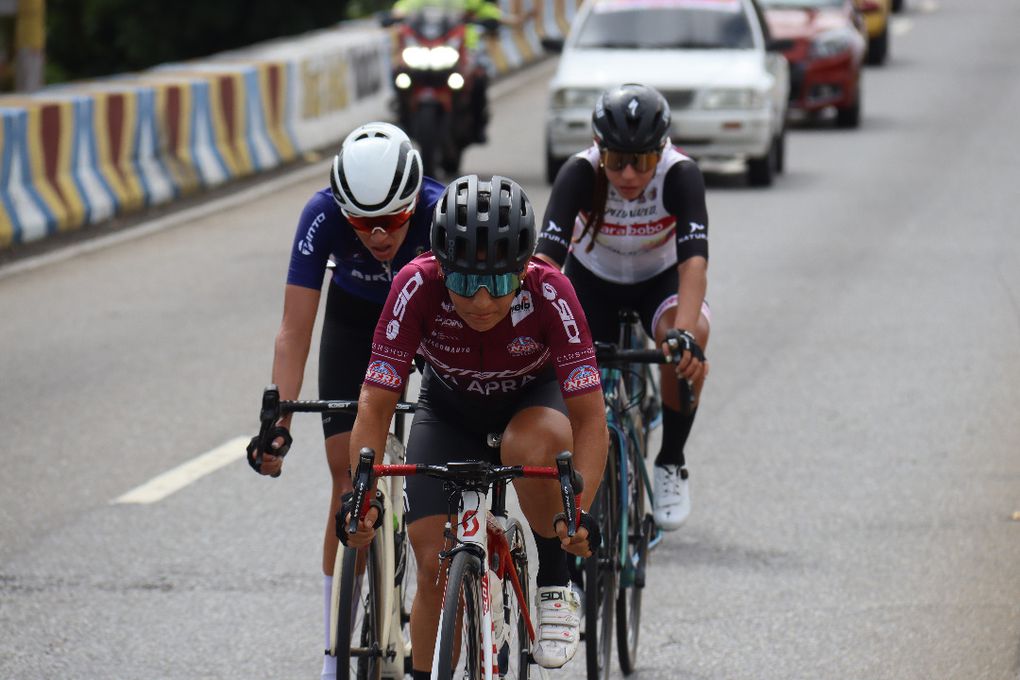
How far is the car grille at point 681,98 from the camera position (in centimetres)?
1853

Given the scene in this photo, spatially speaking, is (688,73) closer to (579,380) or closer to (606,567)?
(606,567)

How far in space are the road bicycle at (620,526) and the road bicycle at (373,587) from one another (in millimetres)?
581

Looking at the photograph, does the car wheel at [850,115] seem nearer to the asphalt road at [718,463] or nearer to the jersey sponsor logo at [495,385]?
the asphalt road at [718,463]

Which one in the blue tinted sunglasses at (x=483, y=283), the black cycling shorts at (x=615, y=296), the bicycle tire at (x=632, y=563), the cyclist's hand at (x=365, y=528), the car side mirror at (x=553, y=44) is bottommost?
the car side mirror at (x=553, y=44)

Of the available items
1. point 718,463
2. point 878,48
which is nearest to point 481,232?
point 718,463

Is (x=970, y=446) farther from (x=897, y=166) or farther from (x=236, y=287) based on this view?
(x=897, y=166)

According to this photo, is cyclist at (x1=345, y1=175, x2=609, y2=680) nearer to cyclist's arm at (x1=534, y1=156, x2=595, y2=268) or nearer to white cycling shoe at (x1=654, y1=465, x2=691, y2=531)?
cyclist's arm at (x1=534, y1=156, x2=595, y2=268)

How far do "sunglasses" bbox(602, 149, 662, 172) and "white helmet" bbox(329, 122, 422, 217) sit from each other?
124 centimetres

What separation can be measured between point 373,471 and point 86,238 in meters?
11.8

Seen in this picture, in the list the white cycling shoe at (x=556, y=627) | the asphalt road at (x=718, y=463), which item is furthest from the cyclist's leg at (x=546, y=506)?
the asphalt road at (x=718, y=463)

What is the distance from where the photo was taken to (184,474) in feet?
29.9

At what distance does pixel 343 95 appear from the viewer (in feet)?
73.3

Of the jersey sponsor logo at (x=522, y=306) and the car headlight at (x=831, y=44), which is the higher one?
the jersey sponsor logo at (x=522, y=306)

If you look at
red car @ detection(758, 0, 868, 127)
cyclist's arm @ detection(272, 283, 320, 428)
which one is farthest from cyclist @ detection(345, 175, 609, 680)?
red car @ detection(758, 0, 868, 127)
